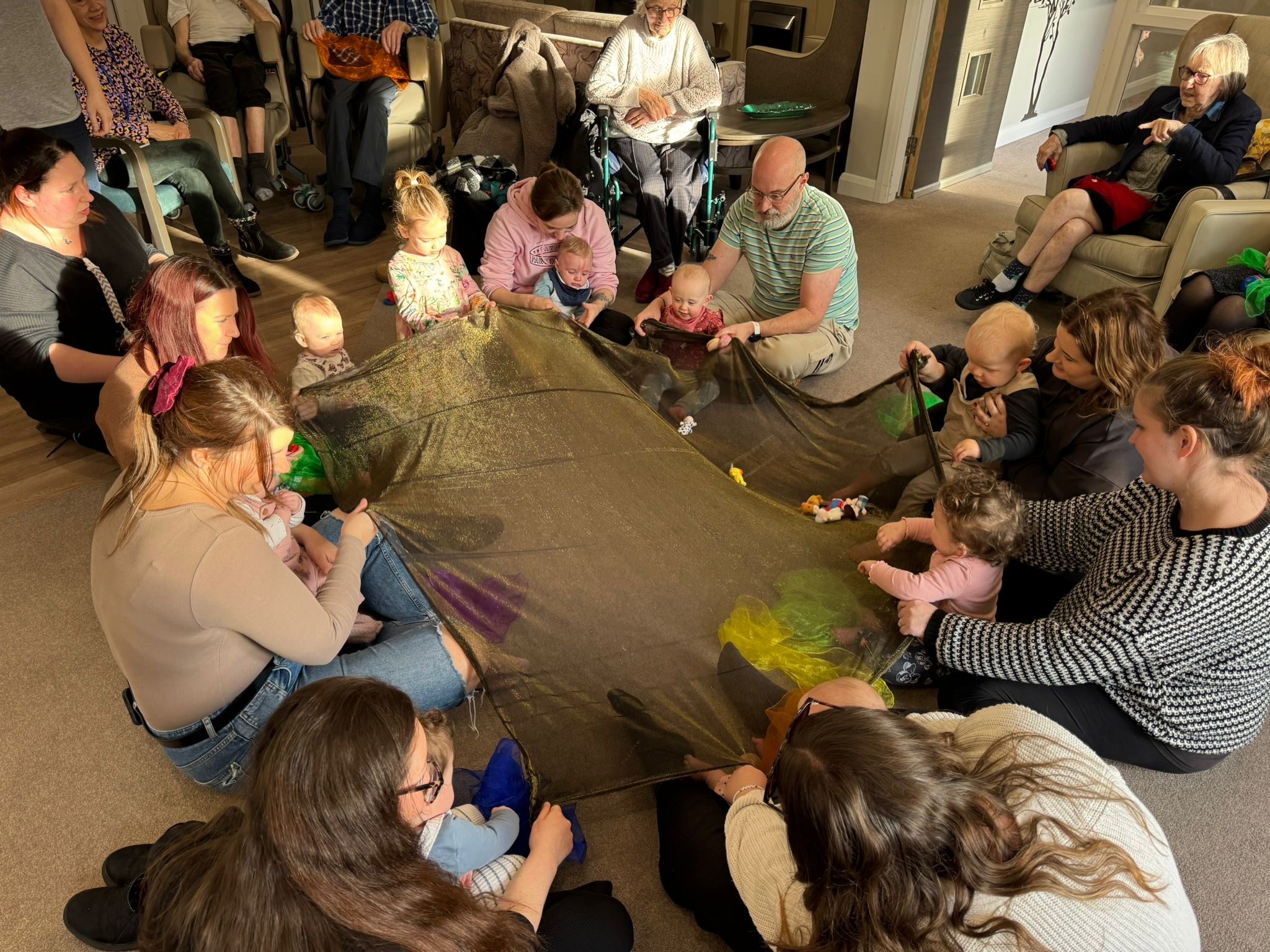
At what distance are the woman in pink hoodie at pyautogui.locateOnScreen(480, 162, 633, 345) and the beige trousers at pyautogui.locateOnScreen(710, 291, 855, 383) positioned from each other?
401mm

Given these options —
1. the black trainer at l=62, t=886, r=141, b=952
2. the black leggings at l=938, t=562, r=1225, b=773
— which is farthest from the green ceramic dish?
the black trainer at l=62, t=886, r=141, b=952

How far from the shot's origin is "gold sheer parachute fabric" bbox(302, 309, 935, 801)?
5.40 ft

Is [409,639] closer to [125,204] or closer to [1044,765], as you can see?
[1044,765]

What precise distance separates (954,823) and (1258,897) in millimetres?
1037

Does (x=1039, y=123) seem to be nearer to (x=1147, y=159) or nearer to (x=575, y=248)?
(x=1147, y=159)

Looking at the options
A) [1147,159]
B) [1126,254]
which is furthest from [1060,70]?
[1126,254]

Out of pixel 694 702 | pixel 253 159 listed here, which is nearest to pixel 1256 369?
pixel 694 702

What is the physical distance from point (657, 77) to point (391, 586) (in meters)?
2.89

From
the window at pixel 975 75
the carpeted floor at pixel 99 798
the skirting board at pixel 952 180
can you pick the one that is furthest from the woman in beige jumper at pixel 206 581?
the window at pixel 975 75

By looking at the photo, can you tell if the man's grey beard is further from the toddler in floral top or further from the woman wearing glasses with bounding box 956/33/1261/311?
the woman wearing glasses with bounding box 956/33/1261/311

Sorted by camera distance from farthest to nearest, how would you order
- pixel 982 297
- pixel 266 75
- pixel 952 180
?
pixel 952 180 < pixel 266 75 < pixel 982 297

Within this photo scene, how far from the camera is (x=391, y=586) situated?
75.2 inches

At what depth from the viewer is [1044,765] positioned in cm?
120

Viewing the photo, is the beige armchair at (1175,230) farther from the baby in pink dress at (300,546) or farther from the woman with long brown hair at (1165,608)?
the baby in pink dress at (300,546)
